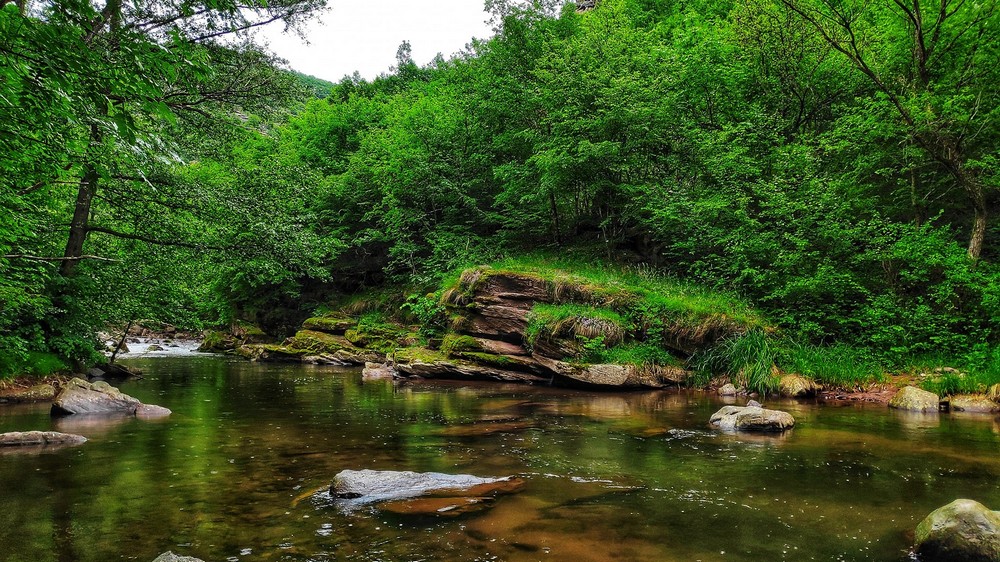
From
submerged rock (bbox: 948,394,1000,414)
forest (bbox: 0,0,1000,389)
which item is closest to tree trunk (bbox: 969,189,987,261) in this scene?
forest (bbox: 0,0,1000,389)

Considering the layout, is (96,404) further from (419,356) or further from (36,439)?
(419,356)

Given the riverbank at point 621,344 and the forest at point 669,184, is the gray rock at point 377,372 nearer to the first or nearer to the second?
the riverbank at point 621,344

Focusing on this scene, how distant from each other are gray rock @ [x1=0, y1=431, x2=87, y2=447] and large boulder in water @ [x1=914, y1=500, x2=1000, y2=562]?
1090cm

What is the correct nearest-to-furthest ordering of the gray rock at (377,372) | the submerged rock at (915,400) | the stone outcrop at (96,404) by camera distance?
A: the stone outcrop at (96,404)
the submerged rock at (915,400)
the gray rock at (377,372)

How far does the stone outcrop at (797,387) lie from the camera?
45.6 feet

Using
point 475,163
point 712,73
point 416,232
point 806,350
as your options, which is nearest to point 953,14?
point 712,73

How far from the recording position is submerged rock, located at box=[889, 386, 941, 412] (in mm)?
11695

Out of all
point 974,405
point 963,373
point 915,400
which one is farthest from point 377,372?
point 963,373

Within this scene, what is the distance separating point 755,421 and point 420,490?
6.62 meters

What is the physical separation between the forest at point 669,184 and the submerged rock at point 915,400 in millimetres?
1211

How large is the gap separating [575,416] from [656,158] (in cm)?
1462

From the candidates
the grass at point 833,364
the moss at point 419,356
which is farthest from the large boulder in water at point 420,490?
the moss at point 419,356

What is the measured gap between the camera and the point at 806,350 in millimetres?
15391

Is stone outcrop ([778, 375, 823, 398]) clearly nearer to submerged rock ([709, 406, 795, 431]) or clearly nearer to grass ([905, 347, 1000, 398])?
grass ([905, 347, 1000, 398])
